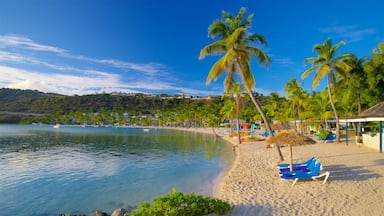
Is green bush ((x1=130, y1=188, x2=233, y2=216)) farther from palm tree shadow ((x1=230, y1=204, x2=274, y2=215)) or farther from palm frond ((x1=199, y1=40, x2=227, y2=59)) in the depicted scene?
palm frond ((x1=199, y1=40, x2=227, y2=59))

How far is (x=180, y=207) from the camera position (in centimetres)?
561

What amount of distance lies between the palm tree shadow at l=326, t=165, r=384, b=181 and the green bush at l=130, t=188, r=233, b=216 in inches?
203

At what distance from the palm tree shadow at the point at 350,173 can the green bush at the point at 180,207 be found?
16.9 ft

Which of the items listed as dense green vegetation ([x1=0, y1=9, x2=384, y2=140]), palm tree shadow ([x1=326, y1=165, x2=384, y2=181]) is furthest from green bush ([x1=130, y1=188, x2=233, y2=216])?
dense green vegetation ([x1=0, y1=9, x2=384, y2=140])

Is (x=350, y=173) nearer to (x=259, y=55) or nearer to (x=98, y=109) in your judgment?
(x=259, y=55)

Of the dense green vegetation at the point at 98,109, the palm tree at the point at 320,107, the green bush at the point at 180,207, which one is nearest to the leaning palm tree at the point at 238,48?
the green bush at the point at 180,207

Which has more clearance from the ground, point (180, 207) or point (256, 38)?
point (256, 38)

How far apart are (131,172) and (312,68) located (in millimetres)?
16120

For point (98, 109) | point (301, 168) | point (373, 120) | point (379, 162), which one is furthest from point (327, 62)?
point (98, 109)

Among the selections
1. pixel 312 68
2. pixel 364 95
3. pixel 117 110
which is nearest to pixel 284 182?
pixel 312 68

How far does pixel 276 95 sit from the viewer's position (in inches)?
1971

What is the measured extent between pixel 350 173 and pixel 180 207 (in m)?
7.20

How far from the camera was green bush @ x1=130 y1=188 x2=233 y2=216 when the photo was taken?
5277 millimetres

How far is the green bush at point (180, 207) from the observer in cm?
528
